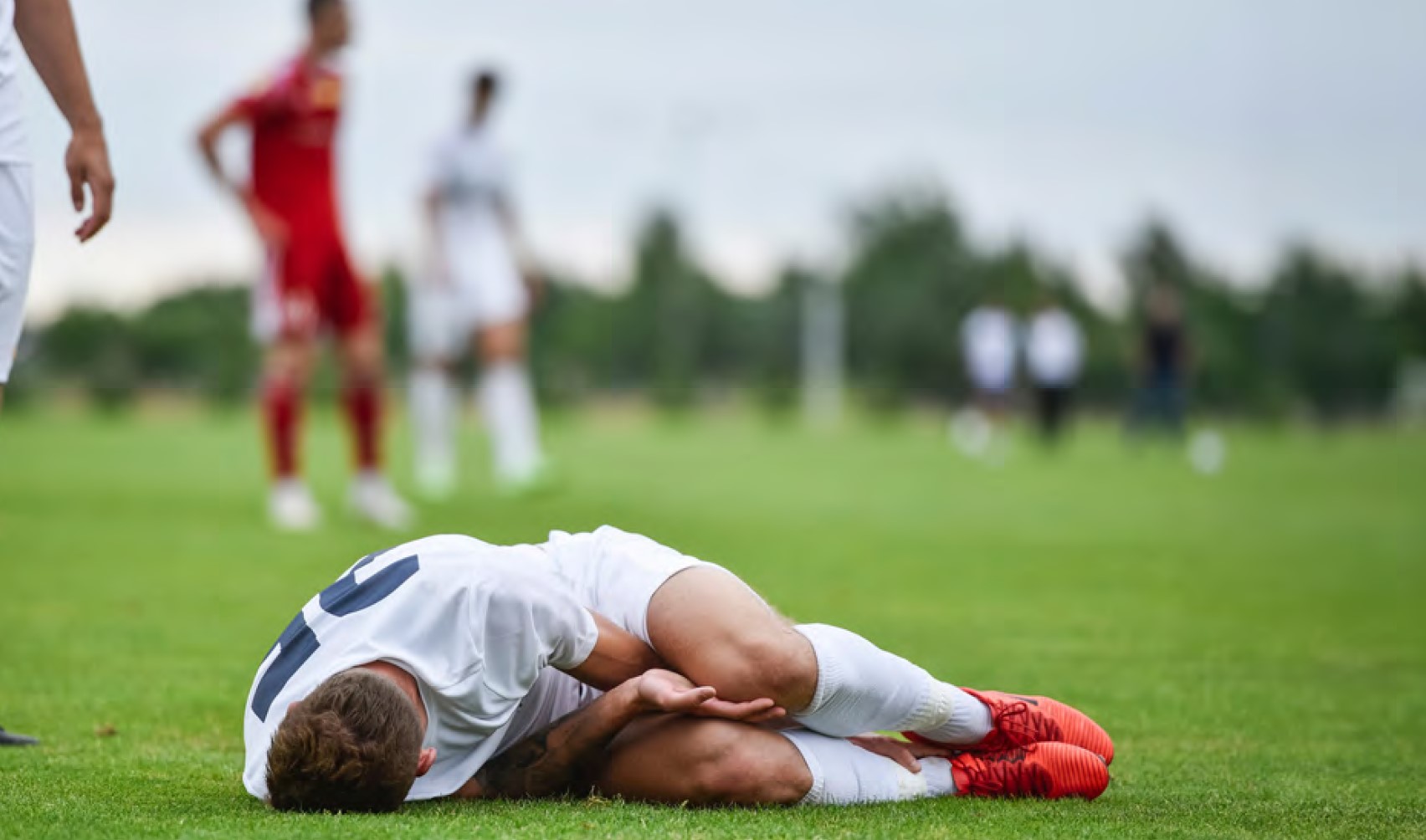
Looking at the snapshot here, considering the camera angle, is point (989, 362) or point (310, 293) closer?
point (310, 293)

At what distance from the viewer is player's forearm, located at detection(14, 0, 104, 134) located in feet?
14.4

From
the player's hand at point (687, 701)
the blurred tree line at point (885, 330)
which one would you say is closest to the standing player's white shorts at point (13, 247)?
the player's hand at point (687, 701)

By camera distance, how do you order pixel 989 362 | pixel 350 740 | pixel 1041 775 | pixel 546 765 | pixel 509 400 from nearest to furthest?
pixel 350 740 < pixel 546 765 < pixel 1041 775 < pixel 509 400 < pixel 989 362

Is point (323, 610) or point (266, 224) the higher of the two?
point (266, 224)

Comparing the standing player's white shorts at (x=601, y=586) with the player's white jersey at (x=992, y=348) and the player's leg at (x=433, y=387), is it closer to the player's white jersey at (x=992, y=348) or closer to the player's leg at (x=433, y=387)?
the player's leg at (x=433, y=387)

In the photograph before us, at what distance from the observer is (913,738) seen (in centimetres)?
450

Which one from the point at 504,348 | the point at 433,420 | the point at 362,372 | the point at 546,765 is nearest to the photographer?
the point at 546,765

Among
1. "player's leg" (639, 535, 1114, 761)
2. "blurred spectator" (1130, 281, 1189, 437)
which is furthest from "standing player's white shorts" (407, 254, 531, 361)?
"blurred spectator" (1130, 281, 1189, 437)

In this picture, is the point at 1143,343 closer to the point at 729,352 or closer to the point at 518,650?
the point at 518,650

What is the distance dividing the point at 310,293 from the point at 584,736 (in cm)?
786

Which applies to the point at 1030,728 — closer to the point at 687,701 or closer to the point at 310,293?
the point at 687,701

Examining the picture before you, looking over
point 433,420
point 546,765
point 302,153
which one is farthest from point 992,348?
point 546,765

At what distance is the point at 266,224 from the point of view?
37.1 ft

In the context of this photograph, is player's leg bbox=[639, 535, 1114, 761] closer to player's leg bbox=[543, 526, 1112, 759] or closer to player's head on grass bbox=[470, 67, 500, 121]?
player's leg bbox=[543, 526, 1112, 759]
